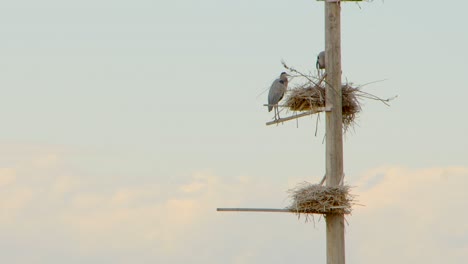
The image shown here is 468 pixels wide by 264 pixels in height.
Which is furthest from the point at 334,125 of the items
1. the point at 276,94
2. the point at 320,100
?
the point at 276,94

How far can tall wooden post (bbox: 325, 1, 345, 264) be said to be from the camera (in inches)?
392

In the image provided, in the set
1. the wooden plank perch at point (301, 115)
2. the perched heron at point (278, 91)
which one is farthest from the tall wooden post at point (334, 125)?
the perched heron at point (278, 91)

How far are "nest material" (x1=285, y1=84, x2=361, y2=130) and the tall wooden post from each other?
0.14m

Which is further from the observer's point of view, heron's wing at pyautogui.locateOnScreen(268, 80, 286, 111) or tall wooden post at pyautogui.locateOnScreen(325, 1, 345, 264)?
heron's wing at pyautogui.locateOnScreen(268, 80, 286, 111)

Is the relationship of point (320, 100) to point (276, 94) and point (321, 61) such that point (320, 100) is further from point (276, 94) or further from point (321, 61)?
point (276, 94)

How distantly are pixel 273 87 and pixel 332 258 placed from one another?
2.28 m

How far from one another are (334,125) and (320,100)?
0.37 m

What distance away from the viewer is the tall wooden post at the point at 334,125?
9.97m

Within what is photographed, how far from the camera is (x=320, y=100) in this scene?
10.4 metres

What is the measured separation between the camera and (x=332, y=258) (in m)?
9.93

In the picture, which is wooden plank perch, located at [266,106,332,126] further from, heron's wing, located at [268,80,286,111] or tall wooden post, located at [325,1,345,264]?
heron's wing, located at [268,80,286,111]

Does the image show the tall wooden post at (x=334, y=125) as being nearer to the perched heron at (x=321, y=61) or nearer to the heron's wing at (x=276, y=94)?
the perched heron at (x=321, y=61)

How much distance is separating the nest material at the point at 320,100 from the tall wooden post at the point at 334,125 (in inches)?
5.6

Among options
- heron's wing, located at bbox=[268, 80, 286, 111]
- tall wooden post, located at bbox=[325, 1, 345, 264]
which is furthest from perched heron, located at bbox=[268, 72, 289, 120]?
tall wooden post, located at bbox=[325, 1, 345, 264]
